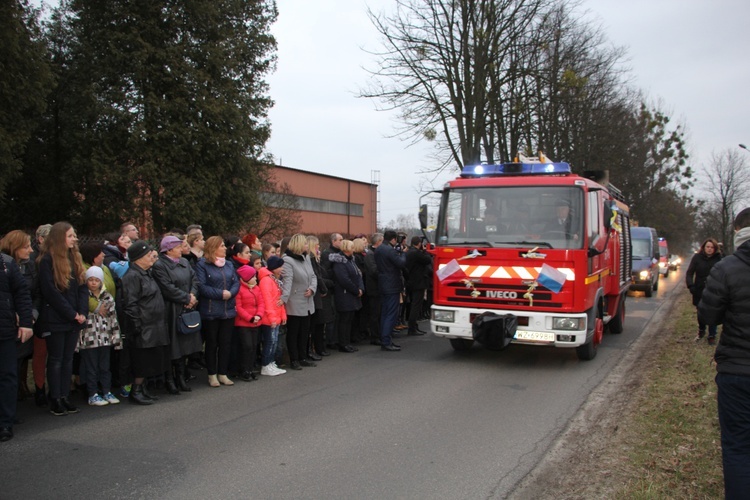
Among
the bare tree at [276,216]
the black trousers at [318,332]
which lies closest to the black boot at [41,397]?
the black trousers at [318,332]

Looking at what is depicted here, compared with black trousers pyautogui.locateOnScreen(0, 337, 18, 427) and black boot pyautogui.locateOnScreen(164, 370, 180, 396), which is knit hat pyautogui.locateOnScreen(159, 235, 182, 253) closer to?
black boot pyautogui.locateOnScreen(164, 370, 180, 396)

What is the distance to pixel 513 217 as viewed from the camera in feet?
29.2

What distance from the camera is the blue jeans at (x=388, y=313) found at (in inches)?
416

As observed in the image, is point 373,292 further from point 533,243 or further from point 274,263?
point 533,243

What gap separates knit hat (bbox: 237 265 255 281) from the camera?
8055 millimetres

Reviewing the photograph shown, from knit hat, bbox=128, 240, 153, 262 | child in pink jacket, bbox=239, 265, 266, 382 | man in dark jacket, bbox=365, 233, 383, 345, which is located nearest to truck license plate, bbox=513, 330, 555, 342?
man in dark jacket, bbox=365, 233, 383, 345

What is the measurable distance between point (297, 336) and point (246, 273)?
1590 mm

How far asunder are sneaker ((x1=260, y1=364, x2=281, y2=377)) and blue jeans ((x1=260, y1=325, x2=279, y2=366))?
5 centimetres

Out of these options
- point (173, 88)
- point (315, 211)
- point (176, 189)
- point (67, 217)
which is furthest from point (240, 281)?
point (315, 211)

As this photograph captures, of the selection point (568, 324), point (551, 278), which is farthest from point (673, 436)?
point (551, 278)

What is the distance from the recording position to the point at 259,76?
29.3 metres

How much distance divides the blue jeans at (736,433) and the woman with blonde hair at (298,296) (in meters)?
6.14

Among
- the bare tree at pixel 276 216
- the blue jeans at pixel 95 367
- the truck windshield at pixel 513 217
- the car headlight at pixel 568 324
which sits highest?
the bare tree at pixel 276 216

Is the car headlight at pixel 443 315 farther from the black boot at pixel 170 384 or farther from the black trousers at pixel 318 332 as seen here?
the black boot at pixel 170 384
